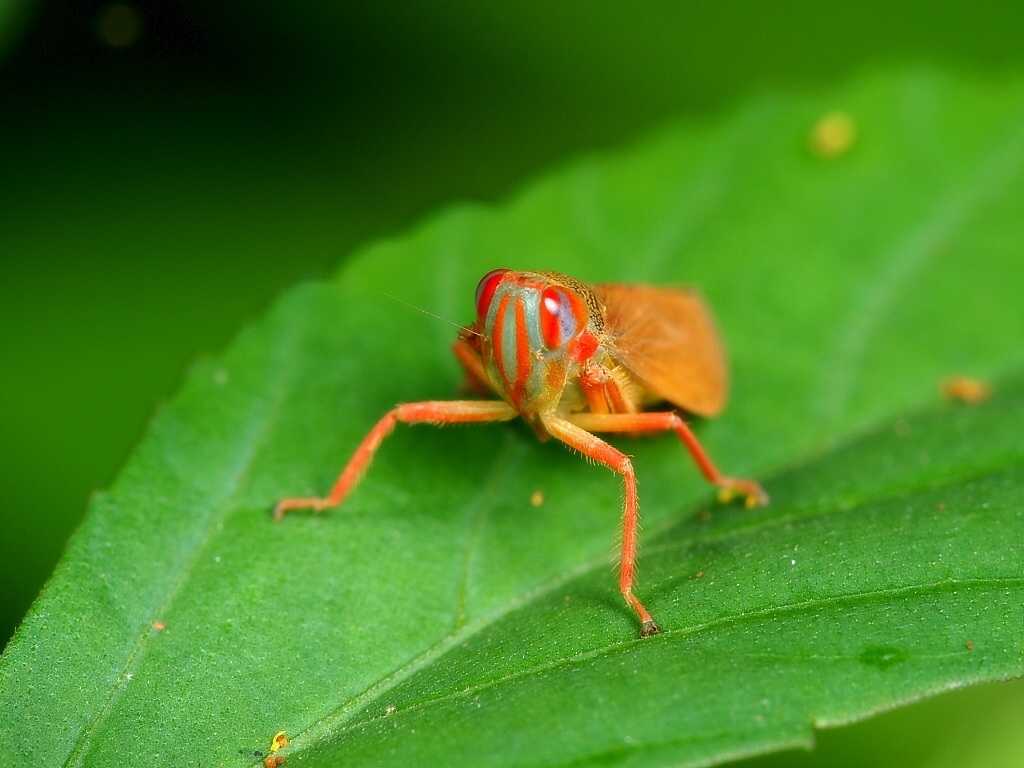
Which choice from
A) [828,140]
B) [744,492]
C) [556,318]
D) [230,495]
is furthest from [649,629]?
[828,140]

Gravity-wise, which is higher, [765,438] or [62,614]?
[765,438]

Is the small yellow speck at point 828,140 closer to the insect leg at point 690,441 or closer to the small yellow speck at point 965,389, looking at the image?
the small yellow speck at point 965,389

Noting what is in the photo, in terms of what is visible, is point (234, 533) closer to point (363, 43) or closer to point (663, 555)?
point (663, 555)

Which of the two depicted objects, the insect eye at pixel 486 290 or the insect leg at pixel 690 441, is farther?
the insect leg at pixel 690 441

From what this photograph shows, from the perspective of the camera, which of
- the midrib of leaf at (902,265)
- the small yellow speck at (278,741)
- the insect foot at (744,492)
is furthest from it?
the midrib of leaf at (902,265)

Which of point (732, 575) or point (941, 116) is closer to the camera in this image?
point (732, 575)

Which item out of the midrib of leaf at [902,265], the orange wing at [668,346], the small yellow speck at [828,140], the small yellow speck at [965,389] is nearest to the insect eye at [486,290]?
the orange wing at [668,346]

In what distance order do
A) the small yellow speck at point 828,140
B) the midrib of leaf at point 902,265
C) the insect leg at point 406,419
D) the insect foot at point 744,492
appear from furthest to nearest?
the small yellow speck at point 828,140 < the midrib of leaf at point 902,265 < the insect foot at point 744,492 < the insect leg at point 406,419

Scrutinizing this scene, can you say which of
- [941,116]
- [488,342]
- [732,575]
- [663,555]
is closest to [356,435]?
[488,342]
